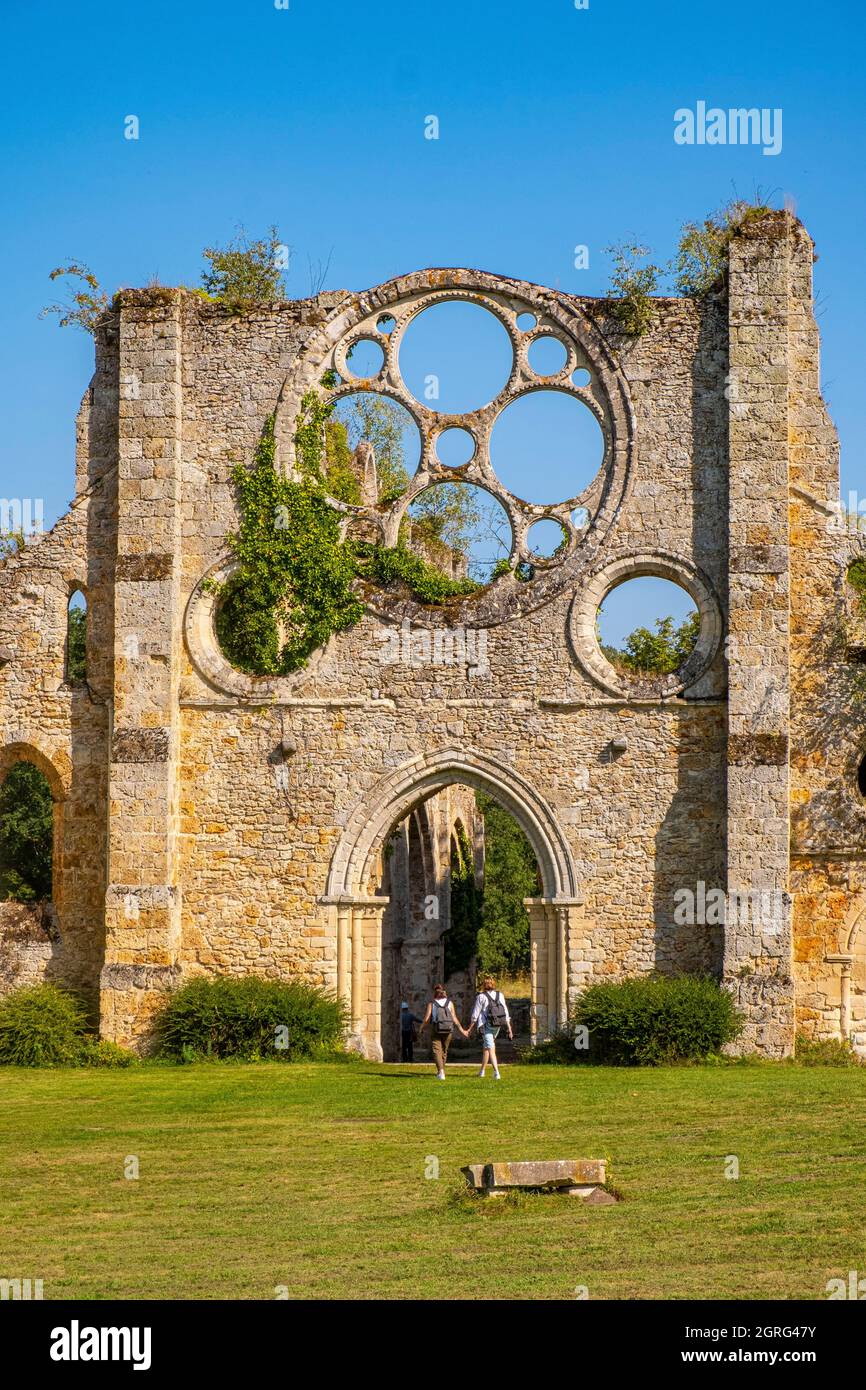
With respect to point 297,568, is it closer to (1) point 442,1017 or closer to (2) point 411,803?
(2) point 411,803

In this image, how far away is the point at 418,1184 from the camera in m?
12.9

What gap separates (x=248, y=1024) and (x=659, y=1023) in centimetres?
450

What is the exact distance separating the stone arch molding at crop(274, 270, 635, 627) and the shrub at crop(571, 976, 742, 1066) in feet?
15.3

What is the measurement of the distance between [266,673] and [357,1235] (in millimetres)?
11355

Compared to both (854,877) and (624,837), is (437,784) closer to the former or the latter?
(624,837)

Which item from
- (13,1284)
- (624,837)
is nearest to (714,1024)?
(624,837)

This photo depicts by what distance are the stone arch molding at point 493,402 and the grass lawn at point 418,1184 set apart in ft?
18.5

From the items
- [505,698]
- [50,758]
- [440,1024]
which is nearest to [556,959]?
[440,1024]

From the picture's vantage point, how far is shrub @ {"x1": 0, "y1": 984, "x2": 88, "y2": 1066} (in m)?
20.9

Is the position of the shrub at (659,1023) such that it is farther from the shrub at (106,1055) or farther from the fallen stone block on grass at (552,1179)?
the fallen stone block on grass at (552,1179)

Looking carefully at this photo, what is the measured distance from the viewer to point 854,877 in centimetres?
2094

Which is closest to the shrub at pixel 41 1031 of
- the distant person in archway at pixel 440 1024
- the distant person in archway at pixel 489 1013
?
the distant person in archway at pixel 440 1024

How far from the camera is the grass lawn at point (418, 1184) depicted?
32.8 ft

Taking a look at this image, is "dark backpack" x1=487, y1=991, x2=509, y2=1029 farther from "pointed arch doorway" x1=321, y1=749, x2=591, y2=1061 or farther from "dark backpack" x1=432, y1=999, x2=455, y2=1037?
"pointed arch doorway" x1=321, y1=749, x2=591, y2=1061
